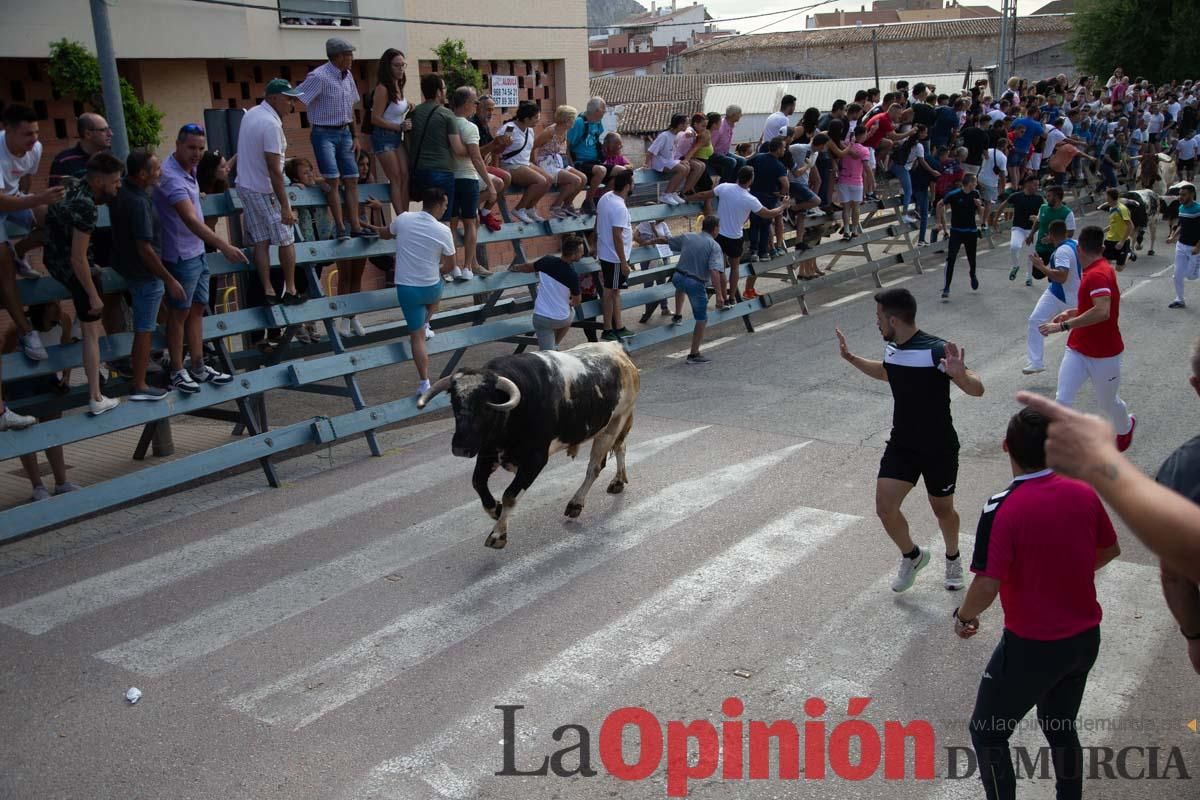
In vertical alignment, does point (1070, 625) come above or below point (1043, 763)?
above

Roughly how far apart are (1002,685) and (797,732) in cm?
151

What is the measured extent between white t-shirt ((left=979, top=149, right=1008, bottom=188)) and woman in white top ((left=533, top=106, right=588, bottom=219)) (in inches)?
442

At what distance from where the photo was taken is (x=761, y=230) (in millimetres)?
16688

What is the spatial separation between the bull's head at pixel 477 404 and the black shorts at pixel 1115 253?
1322 cm

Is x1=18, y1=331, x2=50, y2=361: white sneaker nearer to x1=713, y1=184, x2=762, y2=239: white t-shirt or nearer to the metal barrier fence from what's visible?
the metal barrier fence

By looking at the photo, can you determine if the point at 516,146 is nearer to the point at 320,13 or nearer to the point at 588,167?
the point at 588,167

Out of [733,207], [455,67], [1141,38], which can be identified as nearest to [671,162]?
[733,207]

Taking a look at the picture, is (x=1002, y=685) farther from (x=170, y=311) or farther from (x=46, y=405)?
(x=46, y=405)

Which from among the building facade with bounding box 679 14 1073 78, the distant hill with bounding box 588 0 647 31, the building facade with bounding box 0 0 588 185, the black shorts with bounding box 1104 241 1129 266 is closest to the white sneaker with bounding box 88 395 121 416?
the building facade with bounding box 0 0 588 185

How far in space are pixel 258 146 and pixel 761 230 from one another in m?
8.67

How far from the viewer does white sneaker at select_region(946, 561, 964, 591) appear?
732cm

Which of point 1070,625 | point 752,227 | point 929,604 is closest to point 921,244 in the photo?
point 752,227

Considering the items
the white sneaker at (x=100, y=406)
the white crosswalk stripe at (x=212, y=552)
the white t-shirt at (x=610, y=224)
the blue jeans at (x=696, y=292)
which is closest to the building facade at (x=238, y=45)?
the white t-shirt at (x=610, y=224)

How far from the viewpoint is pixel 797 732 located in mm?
5660
